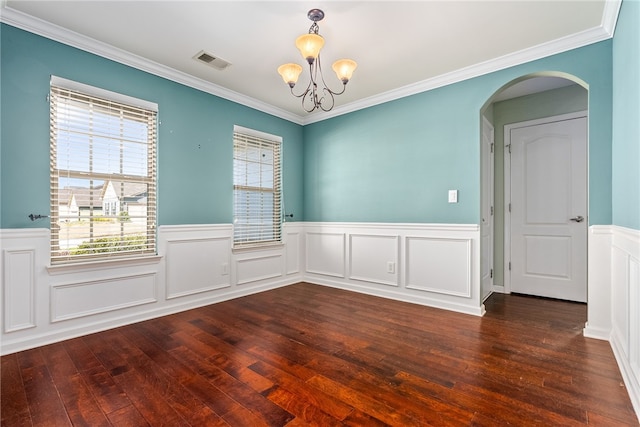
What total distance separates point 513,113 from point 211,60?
3717mm

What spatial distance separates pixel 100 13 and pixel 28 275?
6.84 feet

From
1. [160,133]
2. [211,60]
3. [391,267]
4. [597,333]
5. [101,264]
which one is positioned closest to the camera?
[597,333]

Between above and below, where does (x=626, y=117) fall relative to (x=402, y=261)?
above

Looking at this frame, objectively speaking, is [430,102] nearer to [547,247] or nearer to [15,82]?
Result: [547,247]

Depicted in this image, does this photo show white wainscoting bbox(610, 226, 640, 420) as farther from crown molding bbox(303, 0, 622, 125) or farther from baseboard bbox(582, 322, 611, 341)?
crown molding bbox(303, 0, 622, 125)

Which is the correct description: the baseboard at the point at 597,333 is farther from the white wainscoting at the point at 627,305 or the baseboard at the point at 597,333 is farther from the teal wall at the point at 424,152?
the teal wall at the point at 424,152

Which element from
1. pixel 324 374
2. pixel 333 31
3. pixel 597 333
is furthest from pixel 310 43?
pixel 597 333

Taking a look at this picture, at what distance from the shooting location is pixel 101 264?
2.75 m

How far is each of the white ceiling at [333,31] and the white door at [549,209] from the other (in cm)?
134

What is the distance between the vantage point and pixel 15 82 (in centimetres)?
234

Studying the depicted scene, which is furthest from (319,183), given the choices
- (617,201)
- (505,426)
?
(505,426)

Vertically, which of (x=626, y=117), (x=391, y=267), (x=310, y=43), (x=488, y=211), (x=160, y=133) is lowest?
(x=391, y=267)

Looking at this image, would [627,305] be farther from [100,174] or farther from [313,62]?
[100,174]

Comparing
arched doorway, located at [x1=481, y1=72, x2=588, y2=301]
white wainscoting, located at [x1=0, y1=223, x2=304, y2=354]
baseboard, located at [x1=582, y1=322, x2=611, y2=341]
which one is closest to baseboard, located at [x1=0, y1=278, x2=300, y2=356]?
white wainscoting, located at [x1=0, y1=223, x2=304, y2=354]
